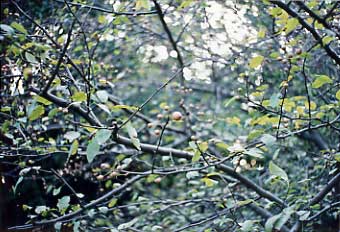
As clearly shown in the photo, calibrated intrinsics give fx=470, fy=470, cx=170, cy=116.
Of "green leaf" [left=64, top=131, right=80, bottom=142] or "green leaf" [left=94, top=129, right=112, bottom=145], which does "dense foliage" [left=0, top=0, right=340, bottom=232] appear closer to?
"green leaf" [left=94, top=129, right=112, bottom=145]

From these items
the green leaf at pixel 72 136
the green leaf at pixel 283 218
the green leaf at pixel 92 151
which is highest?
the green leaf at pixel 72 136

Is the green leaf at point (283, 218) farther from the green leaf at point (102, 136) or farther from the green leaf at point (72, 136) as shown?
the green leaf at point (72, 136)

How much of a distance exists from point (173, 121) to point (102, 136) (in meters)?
1.62

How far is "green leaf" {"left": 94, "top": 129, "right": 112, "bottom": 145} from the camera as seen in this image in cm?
124

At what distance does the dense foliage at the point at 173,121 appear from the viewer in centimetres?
177

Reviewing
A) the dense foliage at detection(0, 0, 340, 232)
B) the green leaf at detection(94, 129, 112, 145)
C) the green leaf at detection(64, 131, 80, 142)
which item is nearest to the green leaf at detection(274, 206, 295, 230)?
the dense foliage at detection(0, 0, 340, 232)

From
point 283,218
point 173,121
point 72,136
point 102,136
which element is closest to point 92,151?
point 102,136

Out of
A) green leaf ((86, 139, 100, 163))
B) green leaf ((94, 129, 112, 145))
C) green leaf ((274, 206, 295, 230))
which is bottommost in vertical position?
green leaf ((274, 206, 295, 230))

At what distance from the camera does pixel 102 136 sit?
1258mm

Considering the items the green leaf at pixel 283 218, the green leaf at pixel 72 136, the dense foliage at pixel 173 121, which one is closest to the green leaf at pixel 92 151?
the dense foliage at pixel 173 121

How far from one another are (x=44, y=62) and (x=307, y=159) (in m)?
1.88

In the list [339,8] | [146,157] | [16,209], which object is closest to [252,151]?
[339,8]

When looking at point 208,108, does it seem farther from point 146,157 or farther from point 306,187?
point 306,187

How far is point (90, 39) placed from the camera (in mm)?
2564
